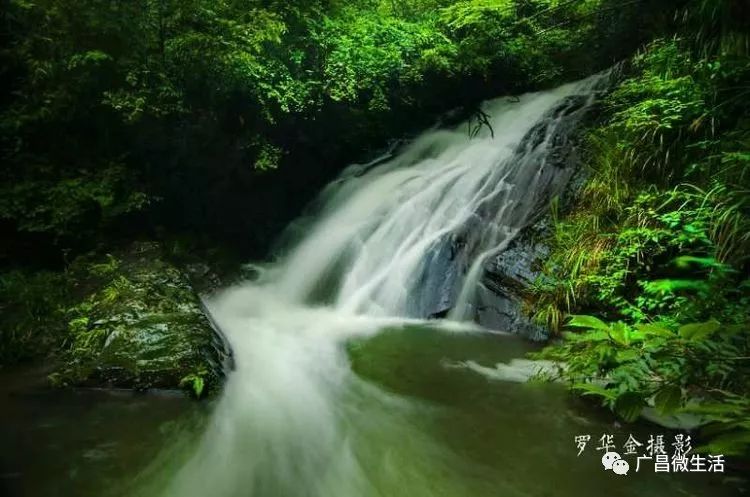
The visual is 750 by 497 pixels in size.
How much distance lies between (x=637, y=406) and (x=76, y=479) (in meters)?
3.63

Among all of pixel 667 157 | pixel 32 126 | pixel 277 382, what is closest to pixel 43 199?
pixel 32 126

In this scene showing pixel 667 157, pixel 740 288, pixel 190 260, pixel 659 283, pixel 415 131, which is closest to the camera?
pixel 740 288

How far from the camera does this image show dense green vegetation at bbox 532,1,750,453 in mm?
3975

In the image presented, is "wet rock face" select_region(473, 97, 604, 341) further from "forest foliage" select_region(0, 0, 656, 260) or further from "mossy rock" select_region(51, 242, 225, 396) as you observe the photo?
"mossy rock" select_region(51, 242, 225, 396)

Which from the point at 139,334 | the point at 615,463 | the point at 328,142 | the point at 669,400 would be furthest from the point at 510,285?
the point at 328,142

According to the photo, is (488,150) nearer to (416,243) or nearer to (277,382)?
(416,243)

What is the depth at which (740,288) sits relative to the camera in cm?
426

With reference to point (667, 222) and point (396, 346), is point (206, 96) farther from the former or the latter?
point (667, 222)

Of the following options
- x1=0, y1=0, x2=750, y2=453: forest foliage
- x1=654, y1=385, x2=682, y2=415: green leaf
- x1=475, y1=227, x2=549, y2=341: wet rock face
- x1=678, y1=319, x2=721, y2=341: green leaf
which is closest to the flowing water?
x1=475, y1=227, x2=549, y2=341: wet rock face

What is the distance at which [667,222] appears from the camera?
5.20m

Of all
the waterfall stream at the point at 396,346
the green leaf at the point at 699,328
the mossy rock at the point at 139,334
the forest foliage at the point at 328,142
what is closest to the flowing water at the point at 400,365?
the waterfall stream at the point at 396,346

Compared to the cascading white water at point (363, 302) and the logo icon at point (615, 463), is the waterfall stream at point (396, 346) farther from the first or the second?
the logo icon at point (615, 463)

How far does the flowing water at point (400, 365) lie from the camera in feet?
11.3

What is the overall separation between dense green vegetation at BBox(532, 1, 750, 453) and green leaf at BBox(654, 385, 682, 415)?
2.64 feet
